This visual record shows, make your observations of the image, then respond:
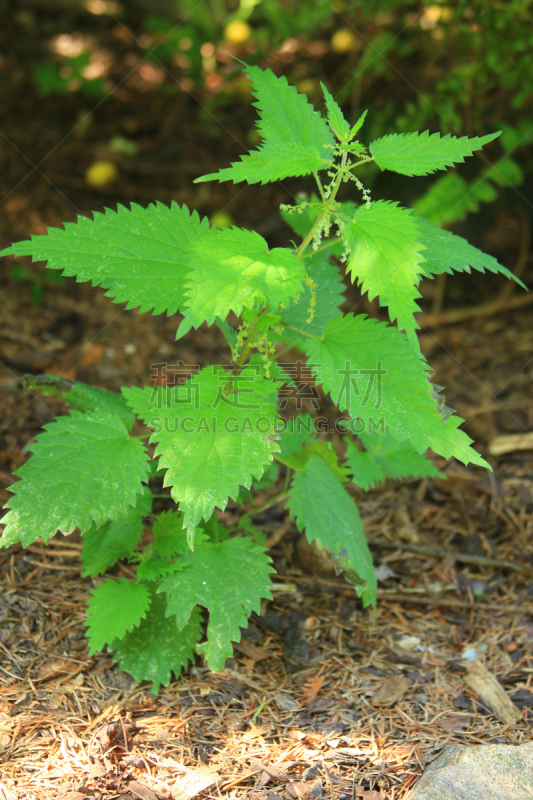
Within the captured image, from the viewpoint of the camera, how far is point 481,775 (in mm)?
1604

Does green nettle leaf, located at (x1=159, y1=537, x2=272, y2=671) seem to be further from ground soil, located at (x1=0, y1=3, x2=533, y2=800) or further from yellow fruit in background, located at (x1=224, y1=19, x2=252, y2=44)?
yellow fruit in background, located at (x1=224, y1=19, x2=252, y2=44)

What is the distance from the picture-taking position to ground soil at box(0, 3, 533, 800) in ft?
5.65

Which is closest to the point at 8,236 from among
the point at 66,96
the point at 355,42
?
the point at 66,96

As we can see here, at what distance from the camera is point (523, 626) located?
230 cm

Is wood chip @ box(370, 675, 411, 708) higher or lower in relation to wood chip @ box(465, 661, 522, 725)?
lower

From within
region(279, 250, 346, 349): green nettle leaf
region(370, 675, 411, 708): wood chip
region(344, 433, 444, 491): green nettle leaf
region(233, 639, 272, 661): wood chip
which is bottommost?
region(370, 675, 411, 708): wood chip

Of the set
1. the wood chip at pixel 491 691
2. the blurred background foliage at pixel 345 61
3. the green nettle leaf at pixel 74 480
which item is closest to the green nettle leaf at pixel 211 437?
the green nettle leaf at pixel 74 480

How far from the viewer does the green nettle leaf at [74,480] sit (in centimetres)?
169

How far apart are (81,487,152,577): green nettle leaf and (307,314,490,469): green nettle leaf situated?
31.3 inches

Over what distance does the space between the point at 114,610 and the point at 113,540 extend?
0.81 ft

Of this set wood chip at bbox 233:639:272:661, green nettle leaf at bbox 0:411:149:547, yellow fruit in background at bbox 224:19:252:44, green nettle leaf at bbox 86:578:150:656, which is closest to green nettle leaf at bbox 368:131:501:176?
green nettle leaf at bbox 0:411:149:547

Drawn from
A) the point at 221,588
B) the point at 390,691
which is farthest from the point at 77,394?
the point at 390,691

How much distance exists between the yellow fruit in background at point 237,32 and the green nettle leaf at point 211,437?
13.6 ft

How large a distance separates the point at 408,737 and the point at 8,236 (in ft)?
11.4
